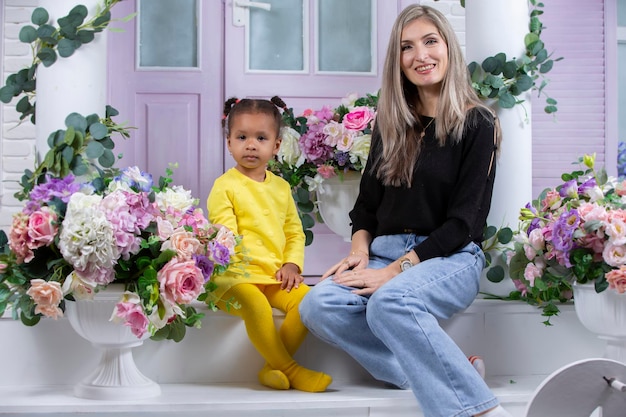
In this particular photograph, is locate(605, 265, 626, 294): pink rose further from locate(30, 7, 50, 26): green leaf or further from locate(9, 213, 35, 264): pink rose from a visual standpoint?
locate(30, 7, 50, 26): green leaf

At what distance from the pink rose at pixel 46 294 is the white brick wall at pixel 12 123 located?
6.55 feet

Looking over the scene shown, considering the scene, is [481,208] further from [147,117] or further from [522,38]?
[147,117]

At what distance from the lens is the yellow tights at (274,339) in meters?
2.17

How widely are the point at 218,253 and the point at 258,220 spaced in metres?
0.38

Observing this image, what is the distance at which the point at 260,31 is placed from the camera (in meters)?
3.85

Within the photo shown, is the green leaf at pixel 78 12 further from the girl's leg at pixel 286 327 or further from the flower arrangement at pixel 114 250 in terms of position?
the girl's leg at pixel 286 327

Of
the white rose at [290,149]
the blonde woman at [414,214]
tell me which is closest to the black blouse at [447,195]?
the blonde woman at [414,214]

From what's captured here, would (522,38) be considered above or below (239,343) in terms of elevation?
above

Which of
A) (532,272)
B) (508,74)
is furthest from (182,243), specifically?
(508,74)

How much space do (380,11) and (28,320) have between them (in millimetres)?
2439

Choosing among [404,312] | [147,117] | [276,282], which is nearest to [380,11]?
[147,117]

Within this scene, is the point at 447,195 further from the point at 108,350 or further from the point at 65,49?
the point at 65,49

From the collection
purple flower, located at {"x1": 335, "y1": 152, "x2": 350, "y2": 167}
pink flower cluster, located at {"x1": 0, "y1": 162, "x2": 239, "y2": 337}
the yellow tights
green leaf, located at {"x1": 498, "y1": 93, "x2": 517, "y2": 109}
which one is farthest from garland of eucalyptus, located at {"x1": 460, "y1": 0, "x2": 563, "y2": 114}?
pink flower cluster, located at {"x1": 0, "y1": 162, "x2": 239, "y2": 337}

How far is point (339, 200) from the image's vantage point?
9.04 feet
